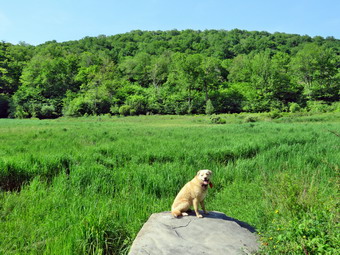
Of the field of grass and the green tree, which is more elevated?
the green tree

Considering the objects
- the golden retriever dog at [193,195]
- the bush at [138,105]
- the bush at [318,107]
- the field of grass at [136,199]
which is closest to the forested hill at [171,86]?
the bush at [138,105]

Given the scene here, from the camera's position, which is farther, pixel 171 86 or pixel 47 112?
pixel 171 86

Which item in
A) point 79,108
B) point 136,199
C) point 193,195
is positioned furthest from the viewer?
point 79,108

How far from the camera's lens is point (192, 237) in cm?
338

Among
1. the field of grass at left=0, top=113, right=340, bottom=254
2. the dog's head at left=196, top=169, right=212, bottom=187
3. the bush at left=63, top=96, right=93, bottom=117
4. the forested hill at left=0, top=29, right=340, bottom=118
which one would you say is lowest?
the field of grass at left=0, top=113, right=340, bottom=254

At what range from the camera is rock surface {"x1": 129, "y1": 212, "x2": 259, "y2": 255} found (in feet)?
10.0

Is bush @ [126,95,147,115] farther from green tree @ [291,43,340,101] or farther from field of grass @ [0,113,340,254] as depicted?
field of grass @ [0,113,340,254]

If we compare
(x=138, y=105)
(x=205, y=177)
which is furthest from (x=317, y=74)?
(x=205, y=177)

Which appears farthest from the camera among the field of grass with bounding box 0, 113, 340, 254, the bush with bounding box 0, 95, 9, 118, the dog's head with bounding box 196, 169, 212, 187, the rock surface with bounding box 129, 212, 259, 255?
the bush with bounding box 0, 95, 9, 118

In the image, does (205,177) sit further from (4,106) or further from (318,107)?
(4,106)

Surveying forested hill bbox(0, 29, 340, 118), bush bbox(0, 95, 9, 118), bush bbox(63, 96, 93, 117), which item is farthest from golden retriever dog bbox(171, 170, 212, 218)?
bush bbox(0, 95, 9, 118)

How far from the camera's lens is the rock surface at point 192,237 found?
3.05 meters

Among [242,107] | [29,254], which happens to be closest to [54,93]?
[242,107]

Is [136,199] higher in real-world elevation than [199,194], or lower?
lower
